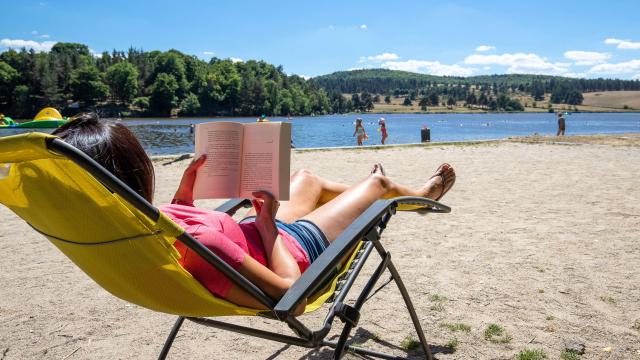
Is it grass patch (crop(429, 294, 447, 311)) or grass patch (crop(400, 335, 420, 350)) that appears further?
Result: grass patch (crop(429, 294, 447, 311))

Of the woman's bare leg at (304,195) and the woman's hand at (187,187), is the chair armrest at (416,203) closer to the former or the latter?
the woman's bare leg at (304,195)

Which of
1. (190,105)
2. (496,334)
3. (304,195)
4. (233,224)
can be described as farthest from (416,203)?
(190,105)

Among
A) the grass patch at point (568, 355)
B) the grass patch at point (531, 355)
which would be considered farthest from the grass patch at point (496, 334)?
the grass patch at point (568, 355)

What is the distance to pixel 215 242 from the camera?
1.69m

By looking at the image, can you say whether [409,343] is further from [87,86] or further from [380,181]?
[87,86]

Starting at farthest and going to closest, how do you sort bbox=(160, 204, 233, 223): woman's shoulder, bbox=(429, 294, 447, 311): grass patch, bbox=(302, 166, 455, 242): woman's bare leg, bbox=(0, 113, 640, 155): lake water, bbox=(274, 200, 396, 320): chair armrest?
bbox=(0, 113, 640, 155): lake water, bbox=(429, 294, 447, 311): grass patch, bbox=(302, 166, 455, 242): woman's bare leg, bbox=(160, 204, 233, 223): woman's shoulder, bbox=(274, 200, 396, 320): chair armrest

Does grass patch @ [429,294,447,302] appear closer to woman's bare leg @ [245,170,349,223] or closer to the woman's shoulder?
woman's bare leg @ [245,170,349,223]

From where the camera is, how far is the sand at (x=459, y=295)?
2826 millimetres

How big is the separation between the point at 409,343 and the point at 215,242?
1.64 m

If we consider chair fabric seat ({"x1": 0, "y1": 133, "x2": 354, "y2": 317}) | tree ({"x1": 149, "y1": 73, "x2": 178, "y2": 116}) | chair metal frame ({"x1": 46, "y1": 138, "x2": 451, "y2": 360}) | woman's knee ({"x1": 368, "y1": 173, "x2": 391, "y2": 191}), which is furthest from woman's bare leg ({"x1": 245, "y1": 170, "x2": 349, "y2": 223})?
tree ({"x1": 149, "y1": 73, "x2": 178, "y2": 116})

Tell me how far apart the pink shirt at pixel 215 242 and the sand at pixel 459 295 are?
3.45 ft

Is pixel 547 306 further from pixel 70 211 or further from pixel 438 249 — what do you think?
pixel 70 211

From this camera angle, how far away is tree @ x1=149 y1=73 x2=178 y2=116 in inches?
3757

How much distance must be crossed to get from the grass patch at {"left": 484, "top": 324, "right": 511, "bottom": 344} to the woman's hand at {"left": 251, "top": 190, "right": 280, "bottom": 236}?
1.61m
